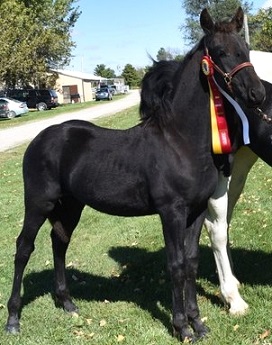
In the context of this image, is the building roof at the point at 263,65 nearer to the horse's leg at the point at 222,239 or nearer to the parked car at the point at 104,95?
the horse's leg at the point at 222,239

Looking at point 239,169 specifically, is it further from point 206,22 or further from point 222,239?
point 206,22

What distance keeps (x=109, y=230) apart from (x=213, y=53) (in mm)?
4630

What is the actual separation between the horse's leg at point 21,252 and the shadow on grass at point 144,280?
22.8 inches

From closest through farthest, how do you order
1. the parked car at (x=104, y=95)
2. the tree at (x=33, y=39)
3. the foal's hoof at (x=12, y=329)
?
1. the foal's hoof at (x=12, y=329)
2. the tree at (x=33, y=39)
3. the parked car at (x=104, y=95)

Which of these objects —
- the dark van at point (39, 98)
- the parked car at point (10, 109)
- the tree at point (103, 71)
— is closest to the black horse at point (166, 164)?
the parked car at point (10, 109)

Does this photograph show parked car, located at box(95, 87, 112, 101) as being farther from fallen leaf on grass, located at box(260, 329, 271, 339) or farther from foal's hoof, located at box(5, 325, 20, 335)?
fallen leaf on grass, located at box(260, 329, 271, 339)

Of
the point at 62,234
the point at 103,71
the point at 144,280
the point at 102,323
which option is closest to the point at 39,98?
the point at 144,280

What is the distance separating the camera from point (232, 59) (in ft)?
11.6

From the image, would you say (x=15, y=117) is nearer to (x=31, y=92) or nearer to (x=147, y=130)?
(x=31, y=92)

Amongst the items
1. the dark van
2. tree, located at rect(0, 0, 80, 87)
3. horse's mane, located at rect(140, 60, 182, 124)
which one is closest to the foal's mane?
horse's mane, located at rect(140, 60, 182, 124)

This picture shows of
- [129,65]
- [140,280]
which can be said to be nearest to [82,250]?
[140,280]

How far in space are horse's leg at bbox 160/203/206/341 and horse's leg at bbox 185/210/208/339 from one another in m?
0.10

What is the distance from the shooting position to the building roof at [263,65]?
5.03m

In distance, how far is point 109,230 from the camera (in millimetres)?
7797
